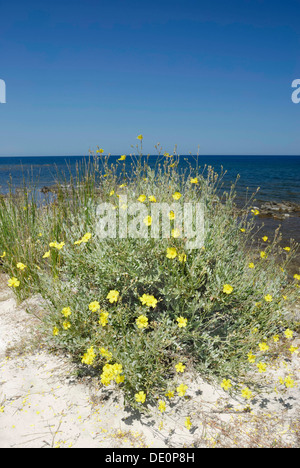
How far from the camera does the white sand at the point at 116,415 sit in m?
1.95

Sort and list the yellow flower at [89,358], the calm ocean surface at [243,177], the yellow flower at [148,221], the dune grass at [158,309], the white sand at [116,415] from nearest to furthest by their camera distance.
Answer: the white sand at [116,415] < the yellow flower at [89,358] < the dune grass at [158,309] < the yellow flower at [148,221] < the calm ocean surface at [243,177]

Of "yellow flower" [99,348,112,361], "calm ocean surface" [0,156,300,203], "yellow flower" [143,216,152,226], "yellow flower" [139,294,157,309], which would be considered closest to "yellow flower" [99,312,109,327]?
"yellow flower" [99,348,112,361]

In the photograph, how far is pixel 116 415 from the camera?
2115 millimetres

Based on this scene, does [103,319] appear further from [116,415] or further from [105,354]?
[116,415]

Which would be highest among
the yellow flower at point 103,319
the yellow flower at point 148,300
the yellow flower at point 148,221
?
the yellow flower at point 148,221

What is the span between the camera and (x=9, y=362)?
2.62m

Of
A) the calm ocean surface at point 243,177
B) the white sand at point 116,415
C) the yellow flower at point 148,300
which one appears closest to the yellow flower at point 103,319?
the yellow flower at point 148,300

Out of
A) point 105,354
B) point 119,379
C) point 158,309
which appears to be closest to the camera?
point 119,379

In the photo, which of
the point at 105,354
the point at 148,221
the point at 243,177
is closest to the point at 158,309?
the point at 105,354

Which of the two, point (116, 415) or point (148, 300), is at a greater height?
point (148, 300)

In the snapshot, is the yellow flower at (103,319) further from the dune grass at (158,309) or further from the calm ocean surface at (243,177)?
the calm ocean surface at (243,177)

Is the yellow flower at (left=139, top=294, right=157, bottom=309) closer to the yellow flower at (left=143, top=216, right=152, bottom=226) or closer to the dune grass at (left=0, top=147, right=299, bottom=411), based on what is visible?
the dune grass at (left=0, top=147, right=299, bottom=411)

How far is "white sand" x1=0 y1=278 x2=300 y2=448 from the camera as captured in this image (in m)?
1.95
